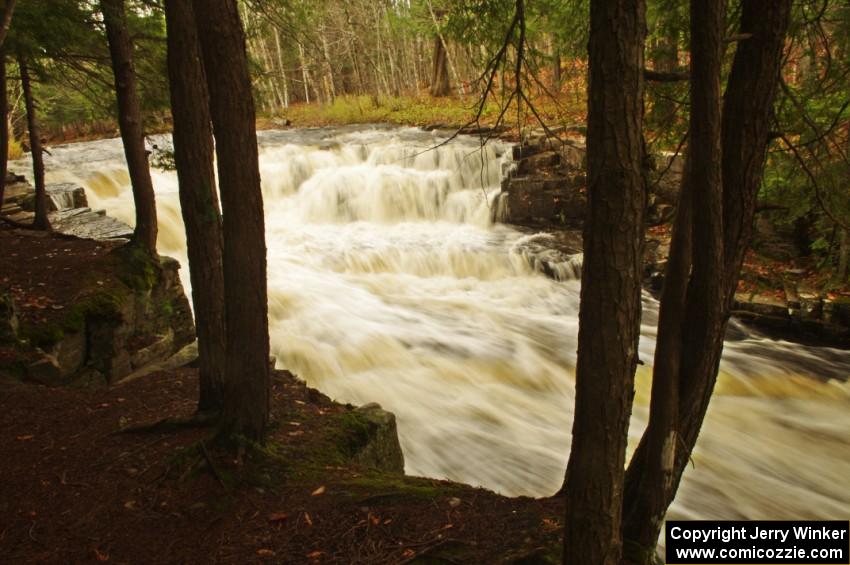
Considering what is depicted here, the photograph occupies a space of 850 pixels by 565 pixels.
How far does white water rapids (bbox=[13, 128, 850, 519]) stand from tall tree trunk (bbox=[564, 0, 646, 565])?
1235 mm

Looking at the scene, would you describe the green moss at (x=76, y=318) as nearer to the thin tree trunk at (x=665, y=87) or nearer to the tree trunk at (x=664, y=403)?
the tree trunk at (x=664, y=403)

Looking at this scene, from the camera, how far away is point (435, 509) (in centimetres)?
396

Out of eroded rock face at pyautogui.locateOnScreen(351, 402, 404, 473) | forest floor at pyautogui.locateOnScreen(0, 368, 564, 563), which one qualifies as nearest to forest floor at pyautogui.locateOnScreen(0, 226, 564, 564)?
forest floor at pyautogui.locateOnScreen(0, 368, 564, 563)

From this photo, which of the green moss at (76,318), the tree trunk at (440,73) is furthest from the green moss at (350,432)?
the tree trunk at (440,73)

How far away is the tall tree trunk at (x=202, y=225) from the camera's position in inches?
195

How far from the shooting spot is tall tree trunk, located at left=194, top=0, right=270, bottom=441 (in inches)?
152

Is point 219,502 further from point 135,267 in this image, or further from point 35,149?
point 35,149

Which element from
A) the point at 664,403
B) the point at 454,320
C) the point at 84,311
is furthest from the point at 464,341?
the point at 664,403

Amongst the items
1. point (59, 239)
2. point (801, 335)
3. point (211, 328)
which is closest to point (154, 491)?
point (211, 328)

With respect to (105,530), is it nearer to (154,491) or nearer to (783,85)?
(154,491)

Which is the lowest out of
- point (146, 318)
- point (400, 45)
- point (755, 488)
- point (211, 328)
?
point (755, 488)

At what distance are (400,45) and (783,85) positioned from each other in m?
32.0

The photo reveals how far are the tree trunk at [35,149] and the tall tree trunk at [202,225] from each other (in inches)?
190

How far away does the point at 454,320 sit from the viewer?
11.2 metres
